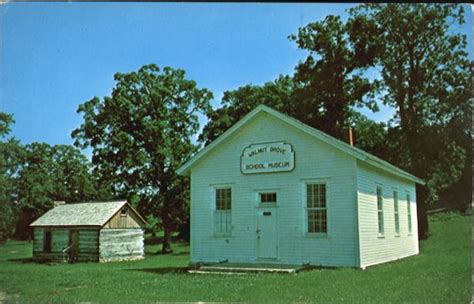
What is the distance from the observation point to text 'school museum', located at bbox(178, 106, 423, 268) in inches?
604

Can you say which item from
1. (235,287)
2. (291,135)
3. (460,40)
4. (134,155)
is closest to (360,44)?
(460,40)

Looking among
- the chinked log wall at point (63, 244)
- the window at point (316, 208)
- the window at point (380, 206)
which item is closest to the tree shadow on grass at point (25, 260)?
the chinked log wall at point (63, 244)

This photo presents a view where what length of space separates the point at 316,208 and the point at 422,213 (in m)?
16.7

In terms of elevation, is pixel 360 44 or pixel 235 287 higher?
pixel 360 44

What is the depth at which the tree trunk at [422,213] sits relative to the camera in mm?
29078

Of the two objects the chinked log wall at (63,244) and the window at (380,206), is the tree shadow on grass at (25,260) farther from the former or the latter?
the window at (380,206)

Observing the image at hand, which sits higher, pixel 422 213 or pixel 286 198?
pixel 286 198

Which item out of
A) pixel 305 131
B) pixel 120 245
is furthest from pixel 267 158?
pixel 120 245

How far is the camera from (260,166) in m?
16.7

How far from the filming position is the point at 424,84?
30.7 meters

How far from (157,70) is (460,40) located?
18650 mm

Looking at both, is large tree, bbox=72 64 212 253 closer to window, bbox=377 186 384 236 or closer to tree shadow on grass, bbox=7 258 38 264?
tree shadow on grass, bbox=7 258 38 264

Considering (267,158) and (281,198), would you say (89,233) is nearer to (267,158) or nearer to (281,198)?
(267,158)

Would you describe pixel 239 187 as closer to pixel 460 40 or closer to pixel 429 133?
pixel 429 133
